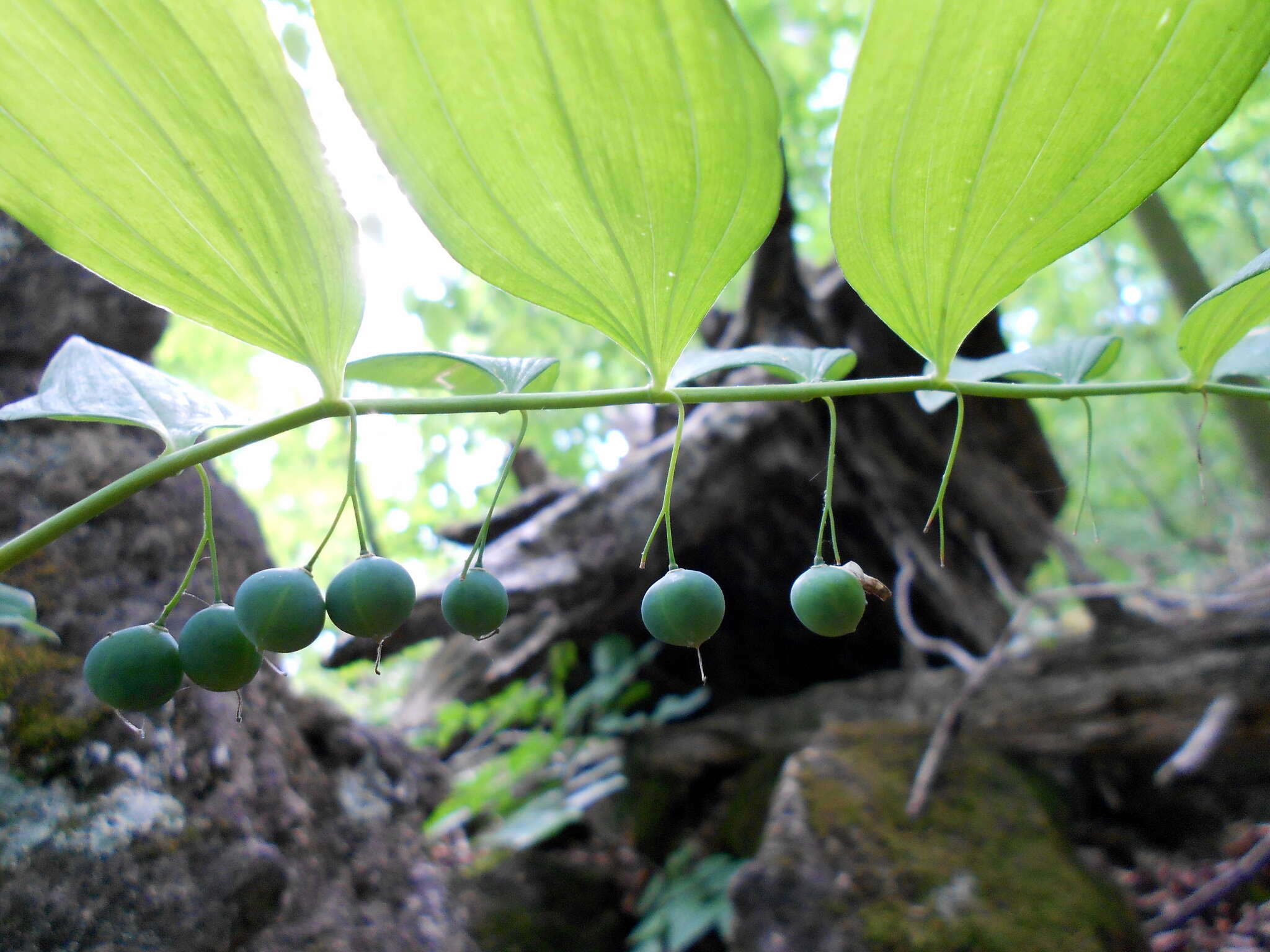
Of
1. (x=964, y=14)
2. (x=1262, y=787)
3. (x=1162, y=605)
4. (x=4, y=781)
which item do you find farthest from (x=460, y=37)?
(x=1162, y=605)

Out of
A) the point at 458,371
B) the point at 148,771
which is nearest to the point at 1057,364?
the point at 458,371

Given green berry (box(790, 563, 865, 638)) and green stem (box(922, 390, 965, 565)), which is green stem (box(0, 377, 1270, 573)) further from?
green berry (box(790, 563, 865, 638))

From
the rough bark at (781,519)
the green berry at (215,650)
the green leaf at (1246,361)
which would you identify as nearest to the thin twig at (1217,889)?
the rough bark at (781,519)

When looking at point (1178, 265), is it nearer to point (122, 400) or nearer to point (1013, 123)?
point (1013, 123)

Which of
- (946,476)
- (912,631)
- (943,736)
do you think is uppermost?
(946,476)

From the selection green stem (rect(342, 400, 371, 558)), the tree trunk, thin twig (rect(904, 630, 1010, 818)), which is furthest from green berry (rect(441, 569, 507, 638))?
the tree trunk

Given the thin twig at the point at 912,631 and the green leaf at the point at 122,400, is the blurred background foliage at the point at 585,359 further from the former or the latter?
the green leaf at the point at 122,400

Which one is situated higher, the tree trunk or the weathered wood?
the tree trunk
